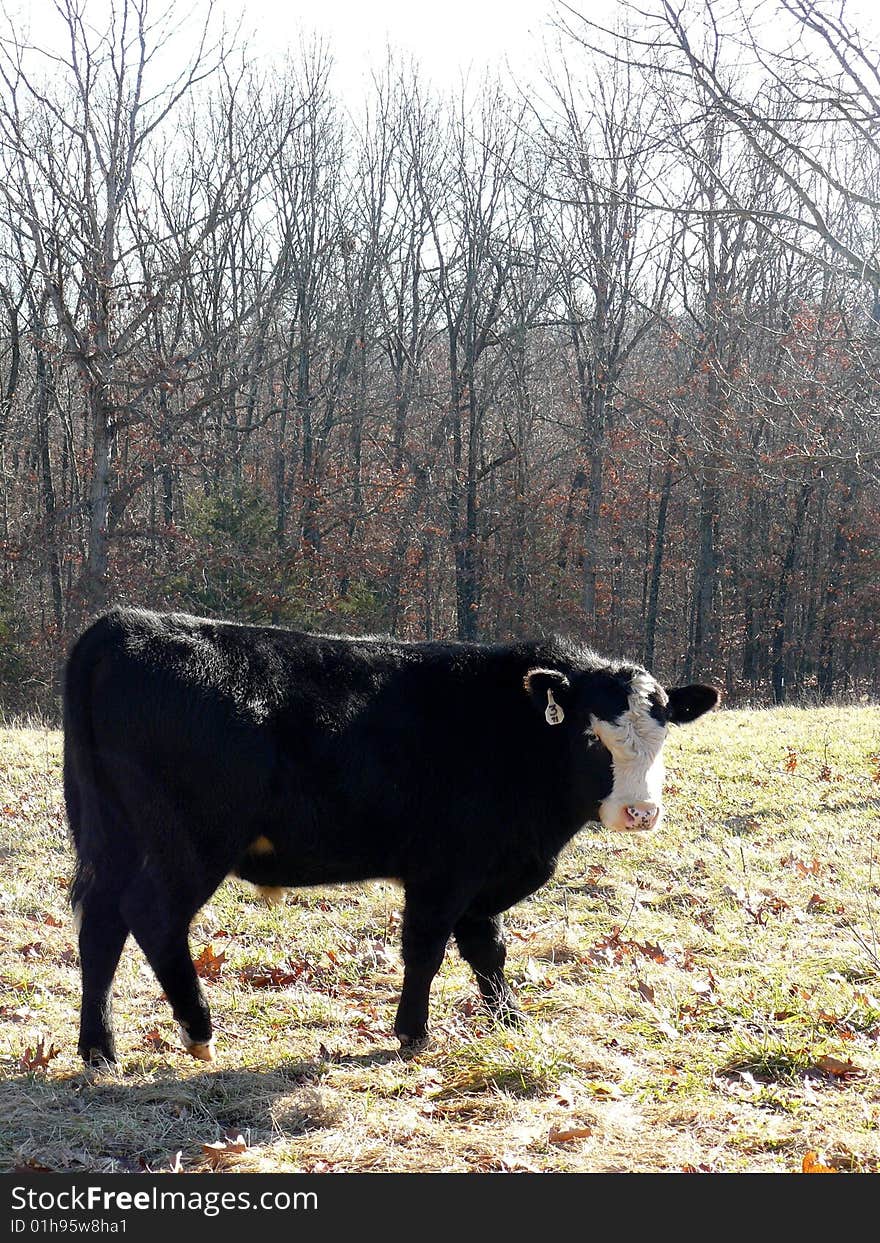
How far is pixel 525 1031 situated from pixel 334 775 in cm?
146

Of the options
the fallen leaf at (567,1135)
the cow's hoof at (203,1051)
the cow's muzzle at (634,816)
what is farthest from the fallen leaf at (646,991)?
the cow's hoof at (203,1051)

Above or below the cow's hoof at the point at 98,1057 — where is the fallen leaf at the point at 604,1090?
above

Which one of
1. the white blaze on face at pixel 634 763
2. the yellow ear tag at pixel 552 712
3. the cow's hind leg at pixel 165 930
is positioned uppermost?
the yellow ear tag at pixel 552 712

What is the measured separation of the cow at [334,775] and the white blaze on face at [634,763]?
11mm

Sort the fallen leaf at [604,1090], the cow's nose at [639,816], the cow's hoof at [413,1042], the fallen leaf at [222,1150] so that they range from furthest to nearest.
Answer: the cow's nose at [639,816], the cow's hoof at [413,1042], the fallen leaf at [604,1090], the fallen leaf at [222,1150]

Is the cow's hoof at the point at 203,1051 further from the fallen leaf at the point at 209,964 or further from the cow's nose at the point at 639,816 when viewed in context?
the cow's nose at the point at 639,816

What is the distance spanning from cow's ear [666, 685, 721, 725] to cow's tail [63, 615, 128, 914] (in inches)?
116

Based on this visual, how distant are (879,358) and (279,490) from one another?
21.1m

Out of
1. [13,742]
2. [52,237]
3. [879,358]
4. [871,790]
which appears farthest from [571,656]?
[52,237]

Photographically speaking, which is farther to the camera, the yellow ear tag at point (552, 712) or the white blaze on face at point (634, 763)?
the yellow ear tag at point (552, 712)

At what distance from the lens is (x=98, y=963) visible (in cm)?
489

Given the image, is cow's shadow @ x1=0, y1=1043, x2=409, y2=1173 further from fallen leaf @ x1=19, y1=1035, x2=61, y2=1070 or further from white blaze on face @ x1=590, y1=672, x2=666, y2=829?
white blaze on face @ x1=590, y1=672, x2=666, y2=829

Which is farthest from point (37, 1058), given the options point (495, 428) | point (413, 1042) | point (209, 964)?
point (495, 428)

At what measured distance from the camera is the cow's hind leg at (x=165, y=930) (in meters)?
4.74
